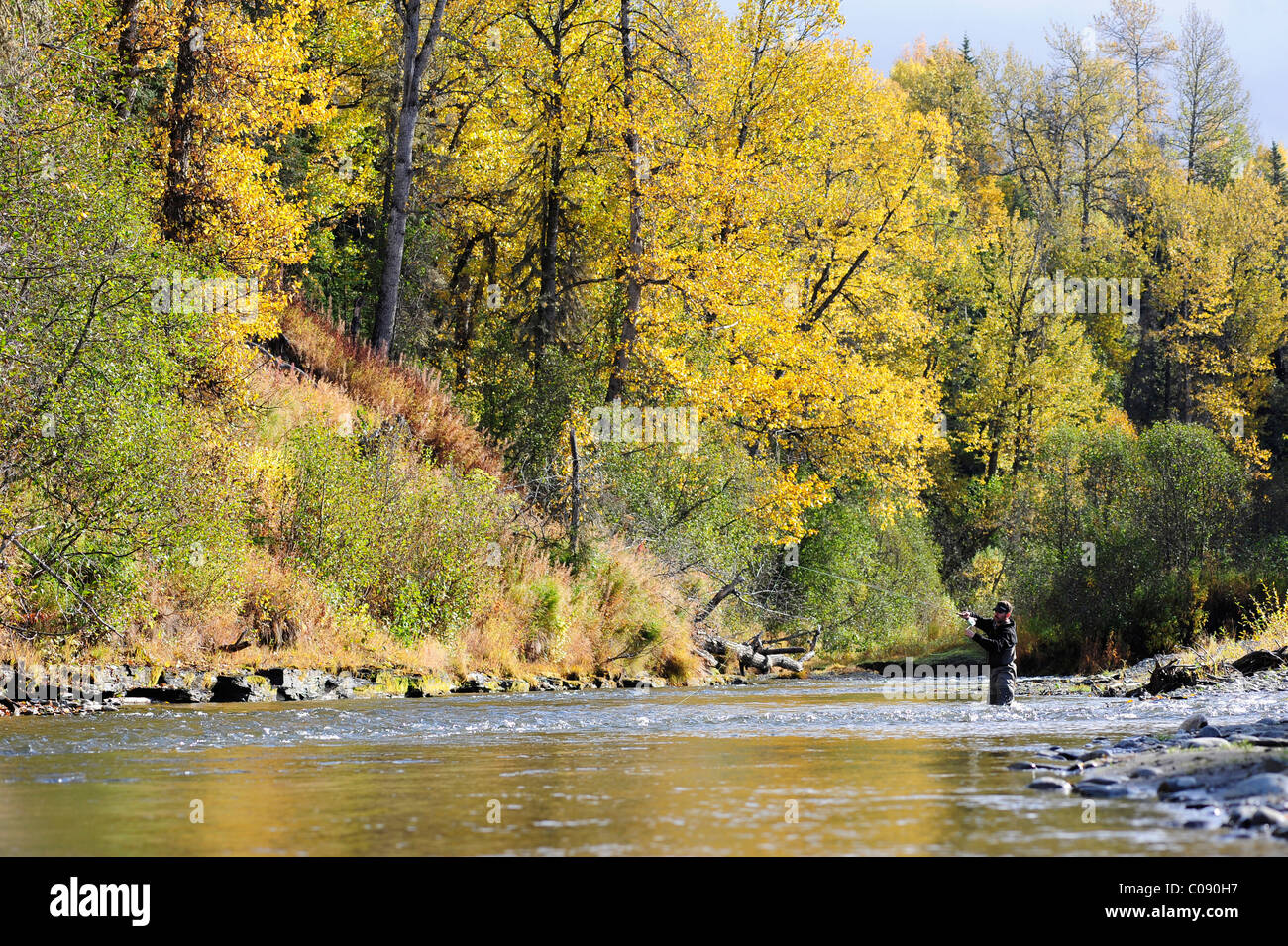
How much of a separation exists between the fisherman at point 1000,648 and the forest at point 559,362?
26.0 feet

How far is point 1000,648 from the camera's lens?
46.9 feet

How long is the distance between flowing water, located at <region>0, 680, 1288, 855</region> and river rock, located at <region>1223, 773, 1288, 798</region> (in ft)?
1.52

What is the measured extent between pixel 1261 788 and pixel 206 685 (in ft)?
39.6

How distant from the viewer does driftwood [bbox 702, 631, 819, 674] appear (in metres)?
25.7

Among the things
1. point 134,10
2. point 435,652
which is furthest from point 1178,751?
point 134,10

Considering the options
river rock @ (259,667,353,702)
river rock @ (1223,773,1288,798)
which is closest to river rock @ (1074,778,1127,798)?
river rock @ (1223,773,1288,798)

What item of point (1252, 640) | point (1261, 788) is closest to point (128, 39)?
point (1261, 788)

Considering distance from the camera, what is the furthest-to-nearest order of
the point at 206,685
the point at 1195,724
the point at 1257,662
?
the point at 1257,662 → the point at 206,685 → the point at 1195,724

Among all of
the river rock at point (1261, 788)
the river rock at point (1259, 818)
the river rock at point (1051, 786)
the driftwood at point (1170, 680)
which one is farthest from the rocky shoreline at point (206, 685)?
the river rock at point (1259, 818)

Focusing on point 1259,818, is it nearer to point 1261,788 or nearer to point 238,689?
point 1261,788

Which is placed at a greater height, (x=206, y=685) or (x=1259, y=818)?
(x=1259, y=818)

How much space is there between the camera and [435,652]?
60.5 feet
